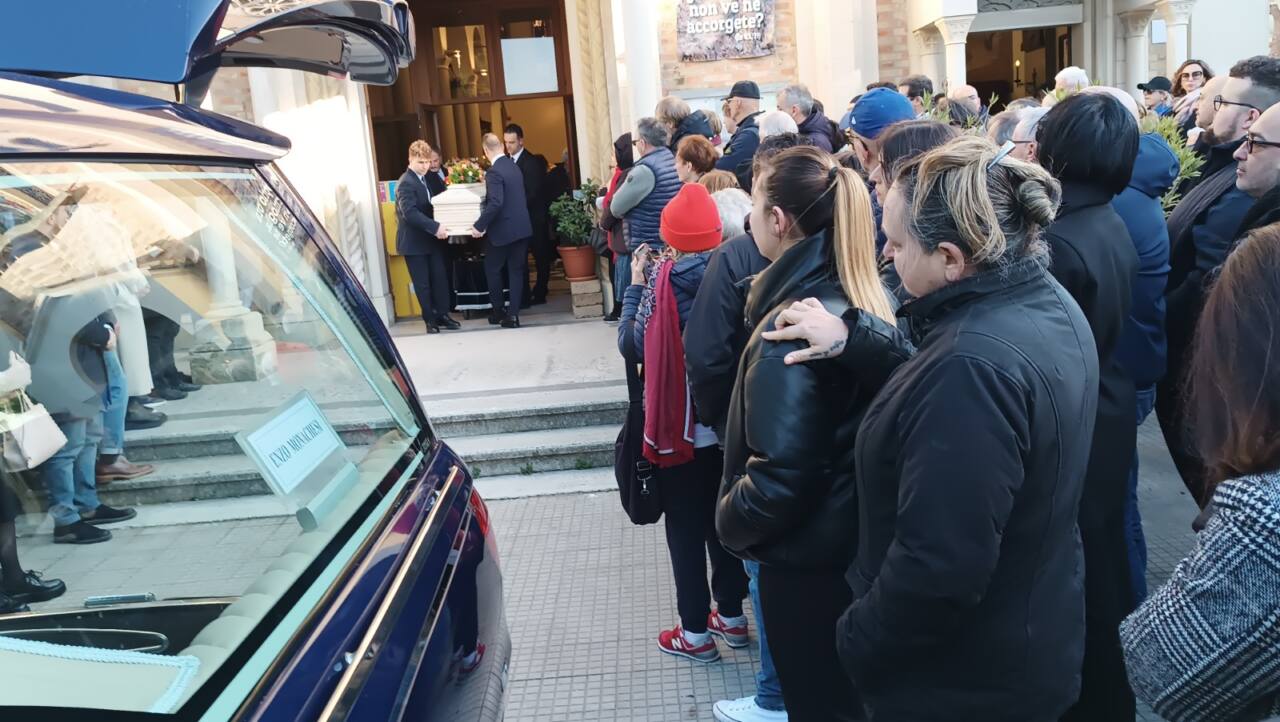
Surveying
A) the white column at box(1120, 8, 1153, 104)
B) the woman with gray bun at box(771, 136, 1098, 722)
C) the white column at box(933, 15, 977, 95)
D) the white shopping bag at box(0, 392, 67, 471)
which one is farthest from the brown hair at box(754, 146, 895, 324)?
the white column at box(1120, 8, 1153, 104)

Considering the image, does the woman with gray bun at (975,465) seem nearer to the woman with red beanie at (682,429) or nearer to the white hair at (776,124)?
the woman with red beanie at (682,429)

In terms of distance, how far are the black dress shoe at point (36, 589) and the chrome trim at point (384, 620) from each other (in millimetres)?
587

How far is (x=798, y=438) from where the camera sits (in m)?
2.28

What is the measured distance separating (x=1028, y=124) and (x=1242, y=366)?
2774mm

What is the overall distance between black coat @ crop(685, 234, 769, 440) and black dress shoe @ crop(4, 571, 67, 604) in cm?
195

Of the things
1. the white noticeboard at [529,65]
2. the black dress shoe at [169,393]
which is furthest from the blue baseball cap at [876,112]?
the white noticeboard at [529,65]

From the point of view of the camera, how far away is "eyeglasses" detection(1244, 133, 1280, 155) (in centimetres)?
324

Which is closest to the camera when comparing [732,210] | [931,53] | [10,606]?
[10,606]

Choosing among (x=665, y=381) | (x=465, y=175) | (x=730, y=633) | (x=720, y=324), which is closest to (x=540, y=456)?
(x=730, y=633)

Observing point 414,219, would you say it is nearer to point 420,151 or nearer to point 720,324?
point 420,151

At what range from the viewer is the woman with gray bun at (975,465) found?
1796 millimetres

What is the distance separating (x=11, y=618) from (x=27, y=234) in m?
0.64

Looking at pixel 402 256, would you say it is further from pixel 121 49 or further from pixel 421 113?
pixel 121 49

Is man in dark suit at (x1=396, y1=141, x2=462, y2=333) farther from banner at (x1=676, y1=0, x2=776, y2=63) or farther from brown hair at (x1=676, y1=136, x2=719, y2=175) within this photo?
brown hair at (x1=676, y1=136, x2=719, y2=175)
